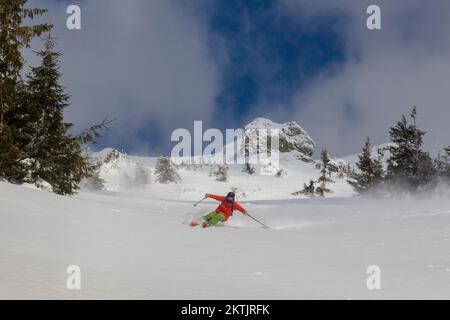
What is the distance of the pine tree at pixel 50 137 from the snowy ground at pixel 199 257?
728 centimetres

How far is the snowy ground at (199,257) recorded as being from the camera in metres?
5.38

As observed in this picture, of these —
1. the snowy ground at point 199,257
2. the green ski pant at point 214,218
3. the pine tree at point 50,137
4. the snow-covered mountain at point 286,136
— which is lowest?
the snowy ground at point 199,257

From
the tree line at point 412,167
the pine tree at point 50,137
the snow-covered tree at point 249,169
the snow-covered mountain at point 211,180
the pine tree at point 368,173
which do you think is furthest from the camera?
the snow-covered tree at point 249,169

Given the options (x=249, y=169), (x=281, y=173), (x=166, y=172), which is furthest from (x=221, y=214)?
(x=249, y=169)

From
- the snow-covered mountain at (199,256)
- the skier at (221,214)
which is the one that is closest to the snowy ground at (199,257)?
the snow-covered mountain at (199,256)

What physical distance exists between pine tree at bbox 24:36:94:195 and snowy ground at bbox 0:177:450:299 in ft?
23.9

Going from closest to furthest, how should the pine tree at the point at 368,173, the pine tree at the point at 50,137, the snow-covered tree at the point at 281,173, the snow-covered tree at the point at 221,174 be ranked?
the pine tree at the point at 50,137 → the pine tree at the point at 368,173 → the snow-covered tree at the point at 221,174 → the snow-covered tree at the point at 281,173

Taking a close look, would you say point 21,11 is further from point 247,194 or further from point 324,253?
point 247,194

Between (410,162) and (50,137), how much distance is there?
28.3 metres

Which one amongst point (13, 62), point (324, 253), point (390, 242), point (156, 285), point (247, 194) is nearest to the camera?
point (156, 285)

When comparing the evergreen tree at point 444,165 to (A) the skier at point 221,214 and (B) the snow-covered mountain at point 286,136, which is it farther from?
(B) the snow-covered mountain at point 286,136

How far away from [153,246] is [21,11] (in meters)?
13.5

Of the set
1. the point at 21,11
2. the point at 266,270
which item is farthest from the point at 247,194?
the point at 266,270

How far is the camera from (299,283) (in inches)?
242
